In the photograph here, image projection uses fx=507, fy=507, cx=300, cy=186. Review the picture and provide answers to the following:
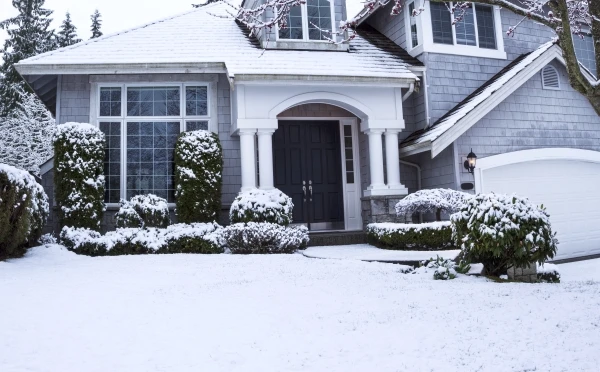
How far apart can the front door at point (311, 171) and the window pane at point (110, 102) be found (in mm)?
3595

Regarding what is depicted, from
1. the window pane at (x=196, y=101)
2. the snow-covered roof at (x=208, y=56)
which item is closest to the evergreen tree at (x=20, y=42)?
the snow-covered roof at (x=208, y=56)

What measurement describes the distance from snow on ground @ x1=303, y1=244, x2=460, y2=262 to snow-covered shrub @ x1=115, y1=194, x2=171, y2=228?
9.50ft

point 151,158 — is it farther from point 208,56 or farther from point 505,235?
point 505,235

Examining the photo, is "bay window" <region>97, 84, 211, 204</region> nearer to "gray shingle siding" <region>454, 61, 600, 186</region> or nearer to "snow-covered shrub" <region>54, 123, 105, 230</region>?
"snow-covered shrub" <region>54, 123, 105, 230</region>

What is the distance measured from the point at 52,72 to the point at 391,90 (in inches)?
285

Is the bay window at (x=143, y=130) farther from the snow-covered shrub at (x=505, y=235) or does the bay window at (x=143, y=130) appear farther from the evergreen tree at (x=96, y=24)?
the evergreen tree at (x=96, y=24)

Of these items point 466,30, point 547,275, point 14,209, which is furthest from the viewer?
point 466,30

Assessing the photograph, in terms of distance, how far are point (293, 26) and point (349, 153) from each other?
331 centimetres

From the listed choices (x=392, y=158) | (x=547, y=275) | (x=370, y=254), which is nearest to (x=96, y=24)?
(x=392, y=158)

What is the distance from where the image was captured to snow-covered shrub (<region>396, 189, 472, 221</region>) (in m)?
9.91

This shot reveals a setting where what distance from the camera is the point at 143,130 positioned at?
1127 cm

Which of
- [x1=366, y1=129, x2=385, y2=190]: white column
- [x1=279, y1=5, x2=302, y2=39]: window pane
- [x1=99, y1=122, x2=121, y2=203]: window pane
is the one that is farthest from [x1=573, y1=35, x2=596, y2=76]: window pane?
[x1=99, y1=122, x2=121, y2=203]: window pane

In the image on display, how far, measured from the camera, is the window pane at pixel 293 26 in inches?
469

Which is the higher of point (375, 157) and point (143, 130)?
point (143, 130)
